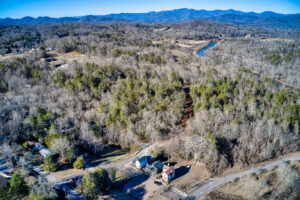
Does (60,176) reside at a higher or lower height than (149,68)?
lower

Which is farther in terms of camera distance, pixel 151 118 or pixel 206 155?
pixel 151 118

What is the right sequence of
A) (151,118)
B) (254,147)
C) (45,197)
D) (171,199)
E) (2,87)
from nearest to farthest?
1. (45,197)
2. (171,199)
3. (254,147)
4. (151,118)
5. (2,87)

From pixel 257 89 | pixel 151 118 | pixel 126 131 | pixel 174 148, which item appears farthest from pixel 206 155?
pixel 257 89

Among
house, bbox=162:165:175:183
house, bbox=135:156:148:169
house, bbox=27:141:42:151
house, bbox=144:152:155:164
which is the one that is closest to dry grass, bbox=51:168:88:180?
house, bbox=27:141:42:151

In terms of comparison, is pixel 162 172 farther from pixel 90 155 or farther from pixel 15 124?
pixel 15 124

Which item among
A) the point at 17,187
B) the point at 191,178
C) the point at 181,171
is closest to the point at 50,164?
the point at 17,187

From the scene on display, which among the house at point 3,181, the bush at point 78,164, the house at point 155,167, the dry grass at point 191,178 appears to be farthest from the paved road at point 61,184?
the dry grass at point 191,178

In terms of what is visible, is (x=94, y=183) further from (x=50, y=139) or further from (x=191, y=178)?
(x=50, y=139)

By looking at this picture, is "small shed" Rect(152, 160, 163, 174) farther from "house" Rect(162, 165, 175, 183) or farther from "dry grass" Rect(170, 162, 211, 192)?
"dry grass" Rect(170, 162, 211, 192)
